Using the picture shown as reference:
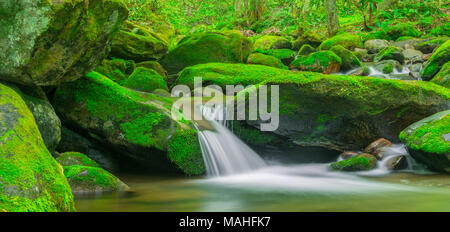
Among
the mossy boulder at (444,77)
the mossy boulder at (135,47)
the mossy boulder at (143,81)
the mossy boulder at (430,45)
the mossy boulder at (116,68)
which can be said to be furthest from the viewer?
the mossy boulder at (430,45)

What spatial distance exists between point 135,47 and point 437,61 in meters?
9.49

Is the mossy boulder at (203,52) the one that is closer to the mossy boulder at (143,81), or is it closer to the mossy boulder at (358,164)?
the mossy boulder at (143,81)

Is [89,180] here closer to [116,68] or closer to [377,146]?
[377,146]

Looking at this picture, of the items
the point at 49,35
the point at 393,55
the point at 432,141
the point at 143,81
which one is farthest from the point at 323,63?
the point at 49,35

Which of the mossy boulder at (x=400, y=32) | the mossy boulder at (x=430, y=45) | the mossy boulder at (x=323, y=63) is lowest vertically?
the mossy boulder at (x=323, y=63)

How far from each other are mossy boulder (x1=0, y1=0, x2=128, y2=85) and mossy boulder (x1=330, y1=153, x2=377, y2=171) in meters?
4.87

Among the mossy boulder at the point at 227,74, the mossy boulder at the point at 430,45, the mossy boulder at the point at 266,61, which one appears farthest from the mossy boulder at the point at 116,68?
the mossy boulder at the point at 430,45

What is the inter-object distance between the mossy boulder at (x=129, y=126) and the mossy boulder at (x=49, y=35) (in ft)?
4.13

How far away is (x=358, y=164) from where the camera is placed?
697cm

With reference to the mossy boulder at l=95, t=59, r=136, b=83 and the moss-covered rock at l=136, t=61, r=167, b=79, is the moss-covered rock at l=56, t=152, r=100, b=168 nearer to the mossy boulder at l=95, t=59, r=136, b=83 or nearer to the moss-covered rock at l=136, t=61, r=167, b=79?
the mossy boulder at l=95, t=59, r=136, b=83

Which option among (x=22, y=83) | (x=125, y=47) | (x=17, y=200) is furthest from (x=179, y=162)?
(x=125, y=47)

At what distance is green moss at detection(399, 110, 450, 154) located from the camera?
6.15 metres

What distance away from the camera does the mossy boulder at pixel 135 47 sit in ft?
38.7

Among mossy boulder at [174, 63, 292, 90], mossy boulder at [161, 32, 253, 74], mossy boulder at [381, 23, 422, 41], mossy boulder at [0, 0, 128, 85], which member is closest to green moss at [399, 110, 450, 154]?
mossy boulder at [174, 63, 292, 90]
